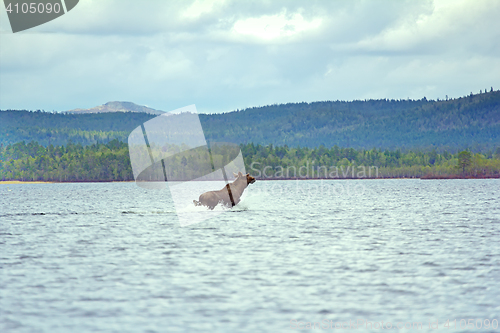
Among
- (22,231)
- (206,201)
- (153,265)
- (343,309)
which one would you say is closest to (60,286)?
(153,265)

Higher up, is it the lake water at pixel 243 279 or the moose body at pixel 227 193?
the moose body at pixel 227 193

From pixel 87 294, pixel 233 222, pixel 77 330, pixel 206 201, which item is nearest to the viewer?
pixel 77 330

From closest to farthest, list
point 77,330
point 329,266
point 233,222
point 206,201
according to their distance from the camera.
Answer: point 77,330
point 329,266
point 233,222
point 206,201

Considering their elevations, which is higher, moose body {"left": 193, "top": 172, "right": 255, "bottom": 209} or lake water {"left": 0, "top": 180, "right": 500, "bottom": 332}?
moose body {"left": 193, "top": 172, "right": 255, "bottom": 209}

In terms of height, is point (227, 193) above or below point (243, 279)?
above

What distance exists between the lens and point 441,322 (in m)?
18.1

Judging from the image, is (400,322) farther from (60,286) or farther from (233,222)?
(233,222)

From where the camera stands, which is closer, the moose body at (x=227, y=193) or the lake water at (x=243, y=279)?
the lake water at (x=243, y=279)

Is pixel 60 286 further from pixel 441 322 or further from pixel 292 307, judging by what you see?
pixel 441 322

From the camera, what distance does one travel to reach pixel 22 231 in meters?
42.7

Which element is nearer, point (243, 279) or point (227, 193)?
point (243, 279)

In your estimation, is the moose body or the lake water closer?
the lake water

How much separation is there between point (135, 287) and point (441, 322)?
1078cm

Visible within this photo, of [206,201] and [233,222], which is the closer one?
[233,222]
